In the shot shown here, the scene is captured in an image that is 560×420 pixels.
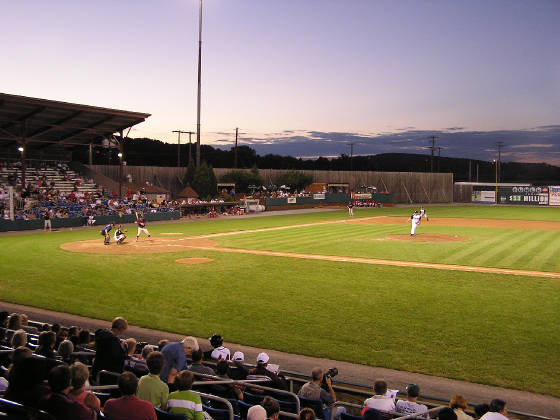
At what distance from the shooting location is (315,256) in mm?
22172

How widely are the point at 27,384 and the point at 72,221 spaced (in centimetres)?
3255

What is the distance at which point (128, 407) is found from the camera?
4.69m

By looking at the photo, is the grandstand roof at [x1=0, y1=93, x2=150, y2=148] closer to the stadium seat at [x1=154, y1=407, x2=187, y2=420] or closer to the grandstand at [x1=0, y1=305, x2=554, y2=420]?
the grandstand at [x1=0, y1=305, x2=554, y2=420]

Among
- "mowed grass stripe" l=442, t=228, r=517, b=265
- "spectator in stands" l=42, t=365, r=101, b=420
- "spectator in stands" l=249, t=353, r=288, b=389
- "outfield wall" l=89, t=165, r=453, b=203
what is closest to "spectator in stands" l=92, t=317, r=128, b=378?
"spectator in stands" l=249, t=353, r=288, b=389

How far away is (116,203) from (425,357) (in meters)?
34.8

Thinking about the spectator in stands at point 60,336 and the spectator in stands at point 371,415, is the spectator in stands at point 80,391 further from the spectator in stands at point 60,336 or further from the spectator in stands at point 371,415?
the spectator in stands at point 60,336

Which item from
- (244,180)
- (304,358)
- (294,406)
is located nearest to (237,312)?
(304,358)

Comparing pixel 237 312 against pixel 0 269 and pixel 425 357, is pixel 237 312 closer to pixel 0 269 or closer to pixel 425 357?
pixel 425 357

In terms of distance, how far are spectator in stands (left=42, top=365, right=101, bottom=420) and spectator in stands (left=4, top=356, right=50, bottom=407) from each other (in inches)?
6.5

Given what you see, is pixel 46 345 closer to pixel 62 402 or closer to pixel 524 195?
pixel 62 402

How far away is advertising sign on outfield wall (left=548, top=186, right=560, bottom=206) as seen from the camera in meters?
67.5

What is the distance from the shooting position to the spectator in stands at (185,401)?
5160mm

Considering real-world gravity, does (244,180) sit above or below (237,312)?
above

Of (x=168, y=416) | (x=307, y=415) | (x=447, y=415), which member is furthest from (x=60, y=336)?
(x=447, y=415)
